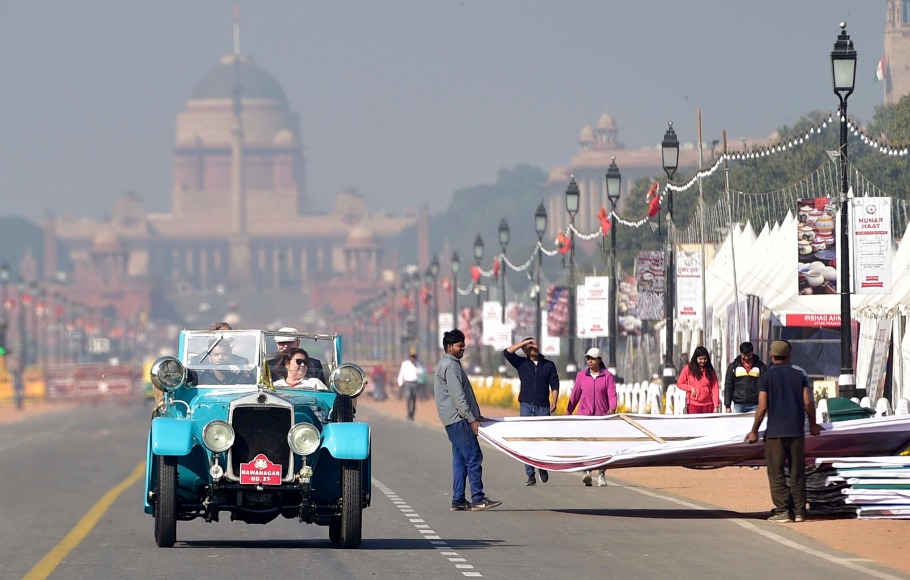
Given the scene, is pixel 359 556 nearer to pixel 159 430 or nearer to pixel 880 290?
pixel 159 430

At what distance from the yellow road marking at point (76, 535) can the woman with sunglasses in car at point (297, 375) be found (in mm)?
2114

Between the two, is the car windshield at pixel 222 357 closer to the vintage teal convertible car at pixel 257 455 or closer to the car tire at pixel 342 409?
the vintage teal convertible car at pixel 257 455

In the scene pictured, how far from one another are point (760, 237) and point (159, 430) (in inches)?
1159

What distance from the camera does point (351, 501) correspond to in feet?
48.2

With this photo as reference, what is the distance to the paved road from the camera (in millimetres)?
13586

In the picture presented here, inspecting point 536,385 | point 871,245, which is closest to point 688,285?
point 871,245

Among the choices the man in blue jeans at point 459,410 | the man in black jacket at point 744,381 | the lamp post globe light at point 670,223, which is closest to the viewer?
the man in blue jeans at point 459,410

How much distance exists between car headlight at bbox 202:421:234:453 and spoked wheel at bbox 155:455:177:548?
0.31 metres

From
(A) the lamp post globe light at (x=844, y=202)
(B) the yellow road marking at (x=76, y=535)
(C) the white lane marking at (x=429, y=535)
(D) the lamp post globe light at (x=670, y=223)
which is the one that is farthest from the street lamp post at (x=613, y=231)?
(C) the white lane marking at (x=429, y=535)

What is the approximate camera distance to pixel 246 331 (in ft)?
51.4

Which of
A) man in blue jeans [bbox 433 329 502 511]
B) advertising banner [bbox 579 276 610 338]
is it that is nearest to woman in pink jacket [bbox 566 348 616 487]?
man in blue jeans [bbox 433 329 502 511]

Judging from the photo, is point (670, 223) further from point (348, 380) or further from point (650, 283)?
point (348, 380)

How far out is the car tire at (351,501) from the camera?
14578 mm

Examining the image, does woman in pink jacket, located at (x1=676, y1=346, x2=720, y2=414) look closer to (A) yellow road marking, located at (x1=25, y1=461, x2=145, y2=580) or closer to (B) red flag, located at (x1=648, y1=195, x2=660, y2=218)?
(A) yellow road marking, located at (x1=25, y1=461, x2=145, y2=580)
